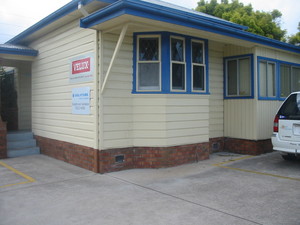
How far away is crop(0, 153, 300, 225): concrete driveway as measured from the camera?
14.6ft

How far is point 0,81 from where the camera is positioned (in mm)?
13258

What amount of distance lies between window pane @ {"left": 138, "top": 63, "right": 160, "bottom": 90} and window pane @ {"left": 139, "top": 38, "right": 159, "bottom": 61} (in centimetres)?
18

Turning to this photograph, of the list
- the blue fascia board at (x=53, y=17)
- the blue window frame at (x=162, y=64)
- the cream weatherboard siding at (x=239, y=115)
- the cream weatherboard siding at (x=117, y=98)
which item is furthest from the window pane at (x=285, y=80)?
the blue fascia board at (x=53, y=17)

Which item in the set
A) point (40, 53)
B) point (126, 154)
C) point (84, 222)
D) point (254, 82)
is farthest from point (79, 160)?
point (254, 82)

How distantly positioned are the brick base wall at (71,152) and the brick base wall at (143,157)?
256 millimetres

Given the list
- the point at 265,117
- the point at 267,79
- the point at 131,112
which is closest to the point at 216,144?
the point at 265,117

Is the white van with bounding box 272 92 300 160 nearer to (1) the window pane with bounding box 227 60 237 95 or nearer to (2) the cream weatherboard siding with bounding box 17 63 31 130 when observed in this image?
(1) the window pane with bounding box 227 60 237 95

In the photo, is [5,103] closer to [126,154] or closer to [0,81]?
[0,81]

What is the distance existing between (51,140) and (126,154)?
307cm

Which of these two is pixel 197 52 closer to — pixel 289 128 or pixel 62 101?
pixel 289 128

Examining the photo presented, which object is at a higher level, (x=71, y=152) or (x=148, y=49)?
(x=148, y=49)

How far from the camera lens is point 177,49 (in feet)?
25.5

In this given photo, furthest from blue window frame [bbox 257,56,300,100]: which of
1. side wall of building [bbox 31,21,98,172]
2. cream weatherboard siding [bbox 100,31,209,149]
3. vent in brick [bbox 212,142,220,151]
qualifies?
side wall of building [bbox 31,21,98,172]

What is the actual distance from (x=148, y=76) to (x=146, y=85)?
23cm
